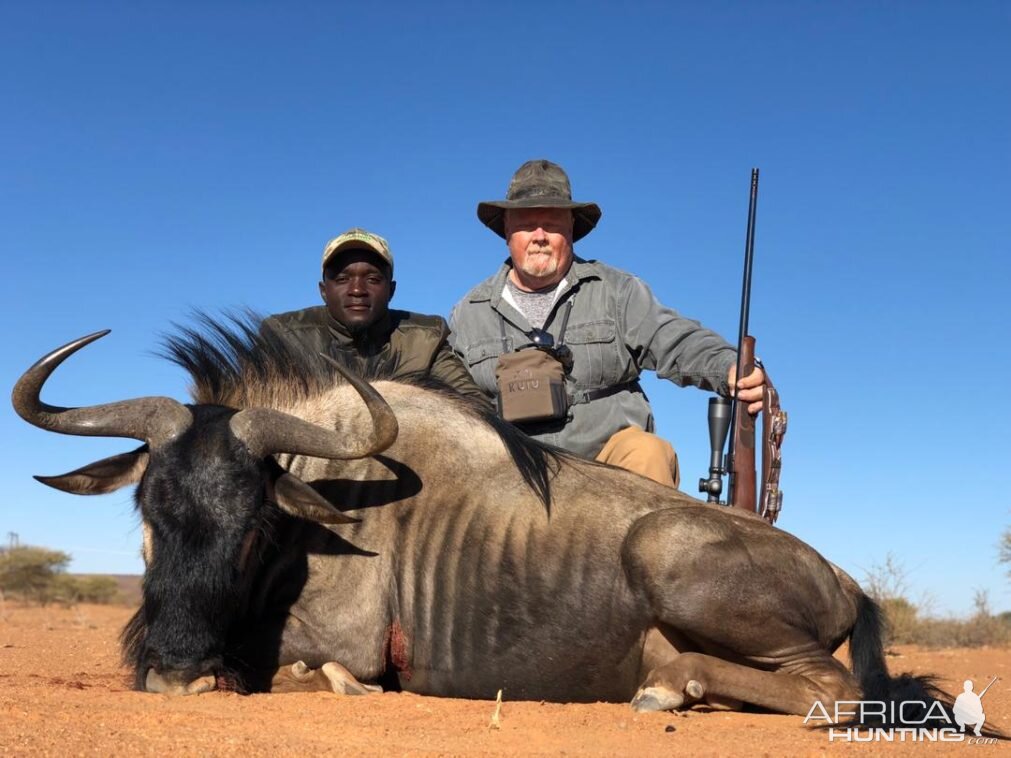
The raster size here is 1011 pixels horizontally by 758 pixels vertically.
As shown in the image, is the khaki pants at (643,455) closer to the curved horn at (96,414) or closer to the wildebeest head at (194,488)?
the wildebeest head at (194,488)

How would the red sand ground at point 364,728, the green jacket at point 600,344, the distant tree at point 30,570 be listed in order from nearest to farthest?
the red sand ground at point 364,728, the green jacket at point 600,344, the distant tree at point 30,570

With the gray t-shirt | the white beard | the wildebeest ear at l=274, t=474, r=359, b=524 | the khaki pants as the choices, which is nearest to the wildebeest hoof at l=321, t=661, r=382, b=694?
the wildebeest ear at l=274, t=474, r=359, b=524

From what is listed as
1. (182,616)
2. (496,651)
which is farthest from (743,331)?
(182,616)

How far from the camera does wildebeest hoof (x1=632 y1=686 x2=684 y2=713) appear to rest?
4598 millimetres

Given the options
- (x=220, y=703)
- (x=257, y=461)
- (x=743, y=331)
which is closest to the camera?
(x=220, y=703)

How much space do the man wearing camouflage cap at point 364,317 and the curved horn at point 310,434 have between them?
2.23m

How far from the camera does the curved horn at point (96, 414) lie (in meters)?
4.84

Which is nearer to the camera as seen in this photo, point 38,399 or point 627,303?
point 38,399

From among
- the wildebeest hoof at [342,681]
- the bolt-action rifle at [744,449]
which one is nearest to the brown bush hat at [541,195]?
the bolt-action rifle at [744,449]

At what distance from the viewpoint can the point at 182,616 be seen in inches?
180

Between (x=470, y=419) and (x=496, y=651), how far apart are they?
119cm

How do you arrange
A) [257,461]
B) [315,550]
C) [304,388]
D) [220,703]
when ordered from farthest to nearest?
[304,388] → [315,550] → [257,461] → [220,703]

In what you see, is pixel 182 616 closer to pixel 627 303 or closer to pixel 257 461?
pixel 257 461

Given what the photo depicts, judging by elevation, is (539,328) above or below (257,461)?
above
